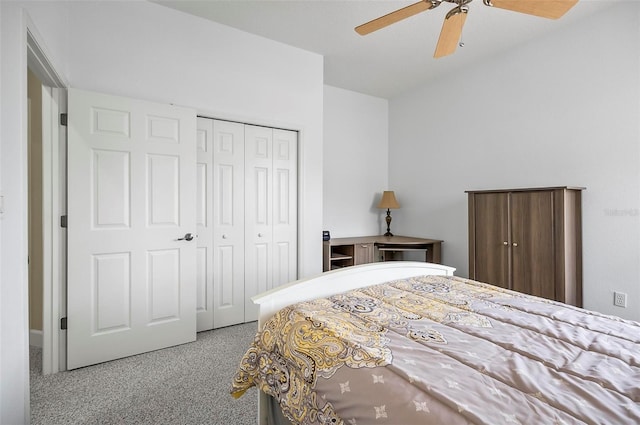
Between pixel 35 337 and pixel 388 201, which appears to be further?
pixel 388 201

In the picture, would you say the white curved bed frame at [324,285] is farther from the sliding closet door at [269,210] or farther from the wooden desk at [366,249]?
the wooden desk at [366,249]

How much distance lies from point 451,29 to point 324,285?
1.76 m

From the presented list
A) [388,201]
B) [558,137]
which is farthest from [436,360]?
[388,201]

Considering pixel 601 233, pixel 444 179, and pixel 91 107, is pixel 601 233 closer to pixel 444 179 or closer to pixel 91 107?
pixel 444 179

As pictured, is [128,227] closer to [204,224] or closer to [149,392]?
[204,224]

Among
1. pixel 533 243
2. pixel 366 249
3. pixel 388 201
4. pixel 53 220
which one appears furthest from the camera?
pixel 388 201

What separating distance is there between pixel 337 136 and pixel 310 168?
4.08 ft

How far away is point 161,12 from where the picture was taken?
2.70 meters

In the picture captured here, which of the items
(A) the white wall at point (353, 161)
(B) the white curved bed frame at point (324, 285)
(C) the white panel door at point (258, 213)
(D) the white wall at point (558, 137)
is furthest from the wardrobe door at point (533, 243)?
(C) the white panel door at point (258, 213)

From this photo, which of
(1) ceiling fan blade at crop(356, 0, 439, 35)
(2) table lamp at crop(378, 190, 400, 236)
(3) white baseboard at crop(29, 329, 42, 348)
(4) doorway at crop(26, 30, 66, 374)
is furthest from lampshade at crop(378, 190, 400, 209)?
(3) white baseboard at crop(29, 329, 42, 348)

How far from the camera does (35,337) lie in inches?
105

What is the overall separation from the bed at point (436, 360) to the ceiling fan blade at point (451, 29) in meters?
1.59

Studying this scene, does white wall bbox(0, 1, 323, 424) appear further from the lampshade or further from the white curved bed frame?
the lampshade

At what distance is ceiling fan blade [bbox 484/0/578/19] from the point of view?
5.34 ft
